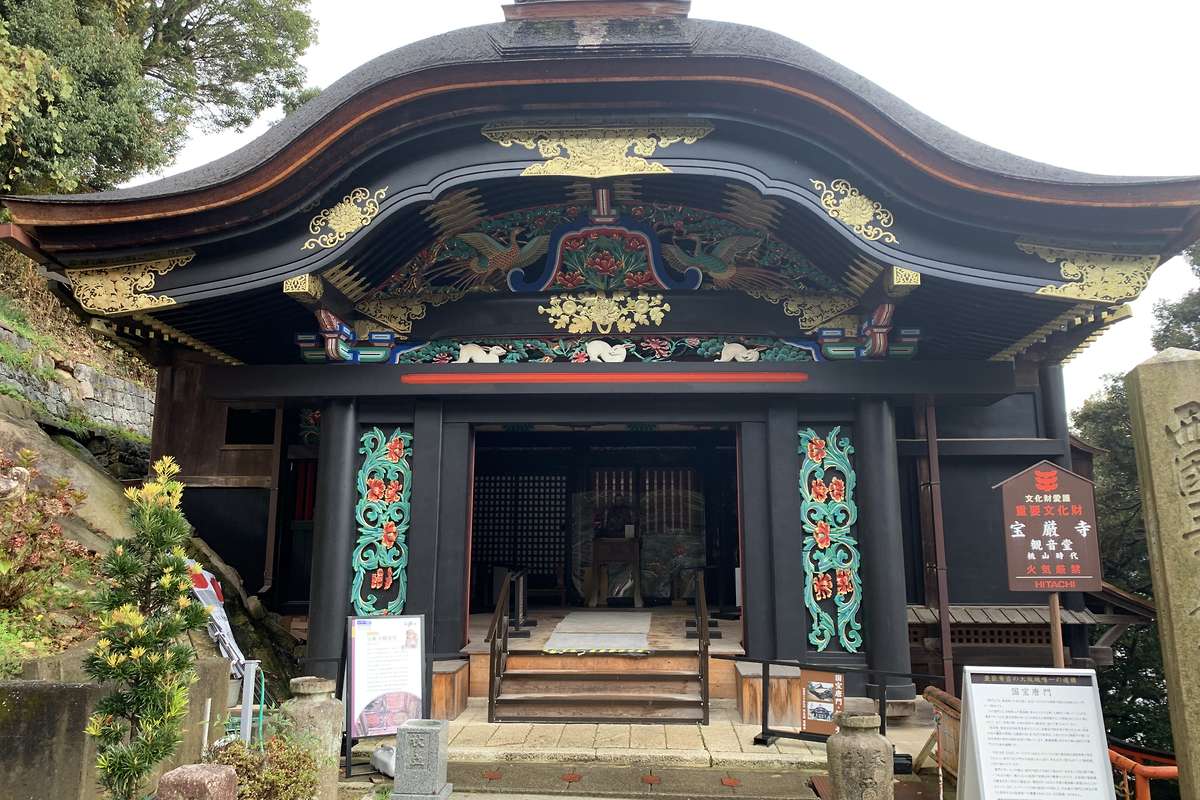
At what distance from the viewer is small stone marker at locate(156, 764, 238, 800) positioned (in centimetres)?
373

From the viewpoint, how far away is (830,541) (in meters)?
7.51

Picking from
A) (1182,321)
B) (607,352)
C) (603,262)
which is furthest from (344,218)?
(1182,321)

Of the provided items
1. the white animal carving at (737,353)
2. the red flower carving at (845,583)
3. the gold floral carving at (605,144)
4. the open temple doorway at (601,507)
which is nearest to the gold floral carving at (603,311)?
the white animal carving at (737,353)

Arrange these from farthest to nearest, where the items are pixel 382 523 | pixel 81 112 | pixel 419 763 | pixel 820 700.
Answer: pixel 81 112, pixel 382 523, pixel 820 700, pixel 419 763

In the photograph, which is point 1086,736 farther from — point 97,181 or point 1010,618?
point 97,181

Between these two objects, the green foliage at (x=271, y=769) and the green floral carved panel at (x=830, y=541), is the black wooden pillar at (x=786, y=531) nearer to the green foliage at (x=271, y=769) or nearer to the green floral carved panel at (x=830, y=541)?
the green floral carved panel at (x=830, y=541)

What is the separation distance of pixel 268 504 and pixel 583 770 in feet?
17.9

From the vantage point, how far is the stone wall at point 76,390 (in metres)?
12.4

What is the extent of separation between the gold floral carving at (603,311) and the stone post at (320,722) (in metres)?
3.98

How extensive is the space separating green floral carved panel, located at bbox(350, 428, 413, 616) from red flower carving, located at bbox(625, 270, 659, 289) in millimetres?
2638

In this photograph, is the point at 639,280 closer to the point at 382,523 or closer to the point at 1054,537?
the point at 382,523

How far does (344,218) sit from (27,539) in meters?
3.48

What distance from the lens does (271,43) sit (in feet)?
65.8

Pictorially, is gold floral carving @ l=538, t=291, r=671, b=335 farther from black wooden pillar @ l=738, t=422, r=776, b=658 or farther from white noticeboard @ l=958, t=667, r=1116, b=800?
white noticeboard @ l=958, t=667, r=1116, b=800
